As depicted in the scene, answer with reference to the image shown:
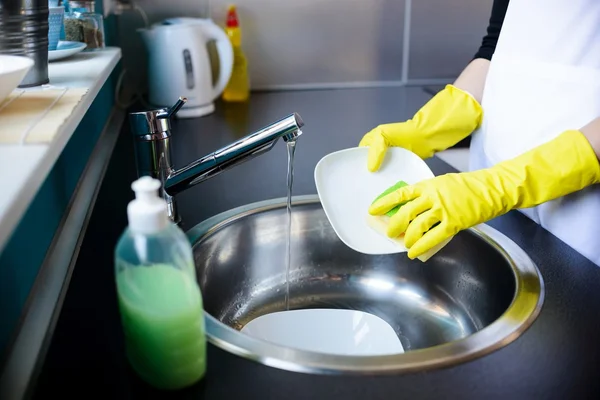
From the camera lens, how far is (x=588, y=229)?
1.04 metres

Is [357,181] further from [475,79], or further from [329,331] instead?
[475,79]

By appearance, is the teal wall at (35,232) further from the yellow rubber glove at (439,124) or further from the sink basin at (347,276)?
the yellow rubber glove at (439,124)

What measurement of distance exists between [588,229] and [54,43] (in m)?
1.05

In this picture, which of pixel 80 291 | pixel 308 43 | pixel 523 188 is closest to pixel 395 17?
pixel 308 43

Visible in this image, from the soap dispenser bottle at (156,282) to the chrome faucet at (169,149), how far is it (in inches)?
13.7

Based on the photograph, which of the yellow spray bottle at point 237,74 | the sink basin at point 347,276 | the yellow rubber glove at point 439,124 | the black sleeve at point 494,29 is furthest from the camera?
the yellow spray bottle at point 237,74

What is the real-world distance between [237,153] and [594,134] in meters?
0.57

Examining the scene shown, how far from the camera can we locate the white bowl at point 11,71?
755 millimetres

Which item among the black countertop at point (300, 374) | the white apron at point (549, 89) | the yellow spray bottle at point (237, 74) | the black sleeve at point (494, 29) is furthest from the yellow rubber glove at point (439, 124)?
the yellow spray bottle at point (237, 74)

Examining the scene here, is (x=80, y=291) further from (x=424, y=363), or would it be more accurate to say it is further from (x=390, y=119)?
(x=390, y=119)

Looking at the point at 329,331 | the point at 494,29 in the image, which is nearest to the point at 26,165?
the point at 329,331

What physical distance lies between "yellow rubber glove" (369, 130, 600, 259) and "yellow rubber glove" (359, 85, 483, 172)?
30 centimetres

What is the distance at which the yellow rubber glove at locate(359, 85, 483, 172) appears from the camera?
1.27m

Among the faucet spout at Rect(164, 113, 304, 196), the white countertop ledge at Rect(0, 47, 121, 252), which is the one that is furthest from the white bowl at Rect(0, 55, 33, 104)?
the faucet spout at Rect(164, 113, 304, 196)
